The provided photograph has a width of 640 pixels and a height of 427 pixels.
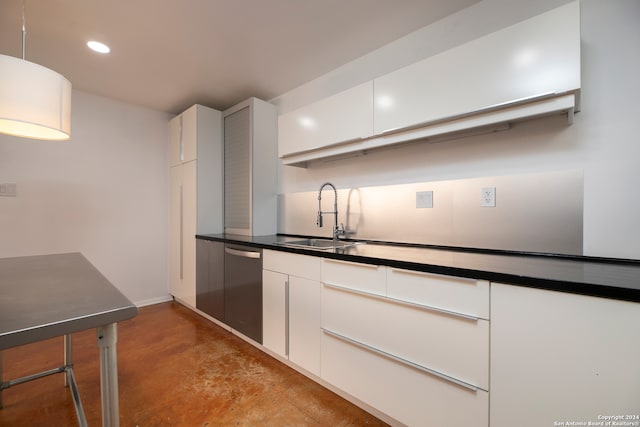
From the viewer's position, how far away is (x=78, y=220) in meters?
2.97

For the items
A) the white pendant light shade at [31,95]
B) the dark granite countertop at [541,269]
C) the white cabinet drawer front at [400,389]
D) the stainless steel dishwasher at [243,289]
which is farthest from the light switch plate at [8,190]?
the white cabinet drawer front at [400,389]

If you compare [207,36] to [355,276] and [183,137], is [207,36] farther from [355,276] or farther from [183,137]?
[355,276]

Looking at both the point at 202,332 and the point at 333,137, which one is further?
the point at 202,332

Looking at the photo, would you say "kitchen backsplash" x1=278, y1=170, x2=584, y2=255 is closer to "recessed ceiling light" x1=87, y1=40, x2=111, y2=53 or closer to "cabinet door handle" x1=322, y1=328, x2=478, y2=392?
"cabinet door handle" x1=322, y1=328, x2=478, y2=392

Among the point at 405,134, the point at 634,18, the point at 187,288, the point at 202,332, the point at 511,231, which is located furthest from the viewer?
the point at 187,288

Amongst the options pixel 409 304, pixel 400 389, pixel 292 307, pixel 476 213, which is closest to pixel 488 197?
pixel 476 213

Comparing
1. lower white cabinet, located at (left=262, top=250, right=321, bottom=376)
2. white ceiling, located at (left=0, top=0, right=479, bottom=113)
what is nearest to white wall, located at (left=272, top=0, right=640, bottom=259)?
white ceiling, located at (left=0, top=0, right=479, bottom=113)

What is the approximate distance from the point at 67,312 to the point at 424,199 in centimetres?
184

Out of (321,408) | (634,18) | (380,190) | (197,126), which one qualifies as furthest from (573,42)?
(197,126)

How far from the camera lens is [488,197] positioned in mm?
1620

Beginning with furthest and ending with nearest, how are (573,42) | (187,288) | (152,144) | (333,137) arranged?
(152,144)
(187,288)
(333,137)
(573,42)

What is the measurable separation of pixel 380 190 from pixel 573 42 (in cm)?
126

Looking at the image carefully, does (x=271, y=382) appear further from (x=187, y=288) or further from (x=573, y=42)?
(x=573, y=42)

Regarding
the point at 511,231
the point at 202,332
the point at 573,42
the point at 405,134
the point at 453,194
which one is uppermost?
the point at 573,42
